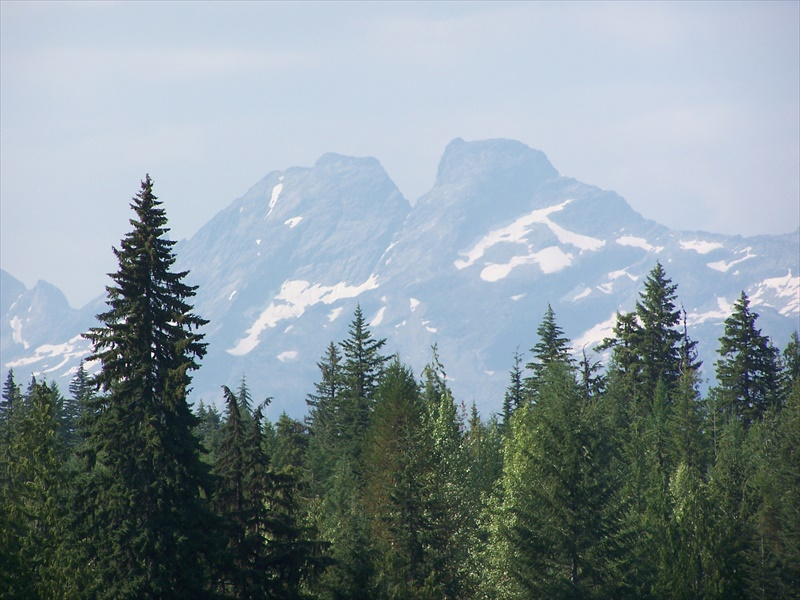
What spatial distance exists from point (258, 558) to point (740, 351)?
189 feet

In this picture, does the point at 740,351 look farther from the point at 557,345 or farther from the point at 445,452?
the point at 445,452

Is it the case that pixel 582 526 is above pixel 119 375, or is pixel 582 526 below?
below

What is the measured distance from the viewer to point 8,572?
35625 mm

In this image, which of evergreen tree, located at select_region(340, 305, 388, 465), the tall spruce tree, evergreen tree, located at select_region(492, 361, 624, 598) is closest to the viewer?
the tall spruce tree

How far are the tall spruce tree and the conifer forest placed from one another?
68mm

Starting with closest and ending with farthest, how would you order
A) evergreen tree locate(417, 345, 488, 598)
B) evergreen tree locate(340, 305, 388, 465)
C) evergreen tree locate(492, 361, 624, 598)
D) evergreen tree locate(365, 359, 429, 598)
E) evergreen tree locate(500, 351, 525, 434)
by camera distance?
evergreen tree locate(492, 361, 624, 598) → evergreen tree locate(365, 359, 429, 598) → evergreen tree locate(417, 345, 488, 598) → evergreen tree locate(340, 305, 388, 465) → evergreen tree locate(500, 351, 525, 434)

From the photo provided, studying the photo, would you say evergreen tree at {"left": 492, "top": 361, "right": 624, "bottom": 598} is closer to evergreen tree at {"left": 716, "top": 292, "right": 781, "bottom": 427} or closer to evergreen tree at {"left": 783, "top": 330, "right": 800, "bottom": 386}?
evergreen tree at {"left": 716, "top": 292, "right": 781, "bottom": 427}

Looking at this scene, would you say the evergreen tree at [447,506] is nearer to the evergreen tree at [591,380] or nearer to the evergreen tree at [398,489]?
the evergreen tree at [398,489]

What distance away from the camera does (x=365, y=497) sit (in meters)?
55.5

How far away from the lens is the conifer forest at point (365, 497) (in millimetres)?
34719

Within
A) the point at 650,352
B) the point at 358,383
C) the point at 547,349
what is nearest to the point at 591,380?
the point at 547,349

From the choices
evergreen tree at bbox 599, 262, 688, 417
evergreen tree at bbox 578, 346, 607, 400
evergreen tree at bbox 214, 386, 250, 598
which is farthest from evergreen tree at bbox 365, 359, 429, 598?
evergreen tree at bbox 599, 262, 688, 417

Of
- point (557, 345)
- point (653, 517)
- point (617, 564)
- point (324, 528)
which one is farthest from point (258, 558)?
point (557, 345)

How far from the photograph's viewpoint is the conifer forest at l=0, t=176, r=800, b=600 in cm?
3472
